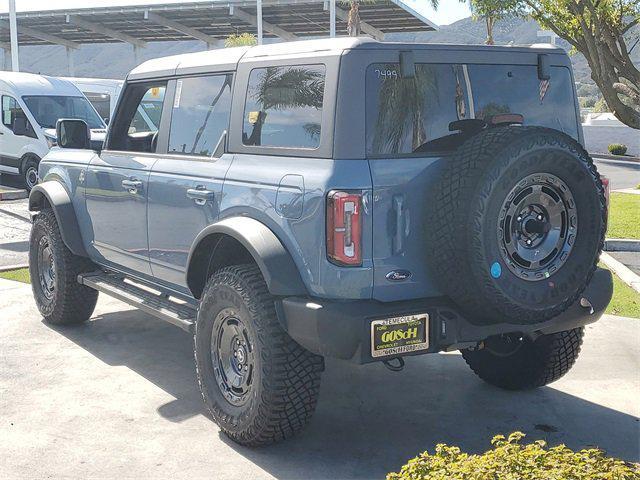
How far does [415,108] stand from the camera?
436 centimetres

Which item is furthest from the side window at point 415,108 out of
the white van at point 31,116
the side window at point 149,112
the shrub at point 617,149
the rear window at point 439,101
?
the shrub at point 617,149

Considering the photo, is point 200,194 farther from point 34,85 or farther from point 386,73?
point 34,85

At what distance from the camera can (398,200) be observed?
419 centimetres

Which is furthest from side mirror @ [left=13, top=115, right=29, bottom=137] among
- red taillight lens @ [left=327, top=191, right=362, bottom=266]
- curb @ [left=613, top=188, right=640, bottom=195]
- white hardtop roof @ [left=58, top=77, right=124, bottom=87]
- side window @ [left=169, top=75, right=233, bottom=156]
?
red taillight lens @ [left=327, top=191, right=362, bottom=266]

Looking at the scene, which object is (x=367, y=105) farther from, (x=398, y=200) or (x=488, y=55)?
(x=488, y=55)

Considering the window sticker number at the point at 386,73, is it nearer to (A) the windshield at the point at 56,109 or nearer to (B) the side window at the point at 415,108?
(B) the side window at the point at 415,108

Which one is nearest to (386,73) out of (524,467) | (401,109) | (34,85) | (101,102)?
(401,109)

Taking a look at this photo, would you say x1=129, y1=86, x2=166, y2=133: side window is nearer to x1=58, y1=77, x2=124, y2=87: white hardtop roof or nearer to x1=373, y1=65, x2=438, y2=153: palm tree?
x1=373, y1=65, x2=438, y2=153: palm tree

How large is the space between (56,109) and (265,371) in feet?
50.1

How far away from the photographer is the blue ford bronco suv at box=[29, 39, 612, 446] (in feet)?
13.5

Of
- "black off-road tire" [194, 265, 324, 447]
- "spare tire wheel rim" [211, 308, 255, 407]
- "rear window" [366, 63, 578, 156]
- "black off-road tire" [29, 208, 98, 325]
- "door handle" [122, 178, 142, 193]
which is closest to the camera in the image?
"rear window" [366, 63, 578, 156]

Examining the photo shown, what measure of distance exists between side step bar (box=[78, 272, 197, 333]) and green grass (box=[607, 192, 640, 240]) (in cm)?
768

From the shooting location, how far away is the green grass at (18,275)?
9.12m

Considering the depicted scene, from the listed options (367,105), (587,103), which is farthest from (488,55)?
(587,103)
